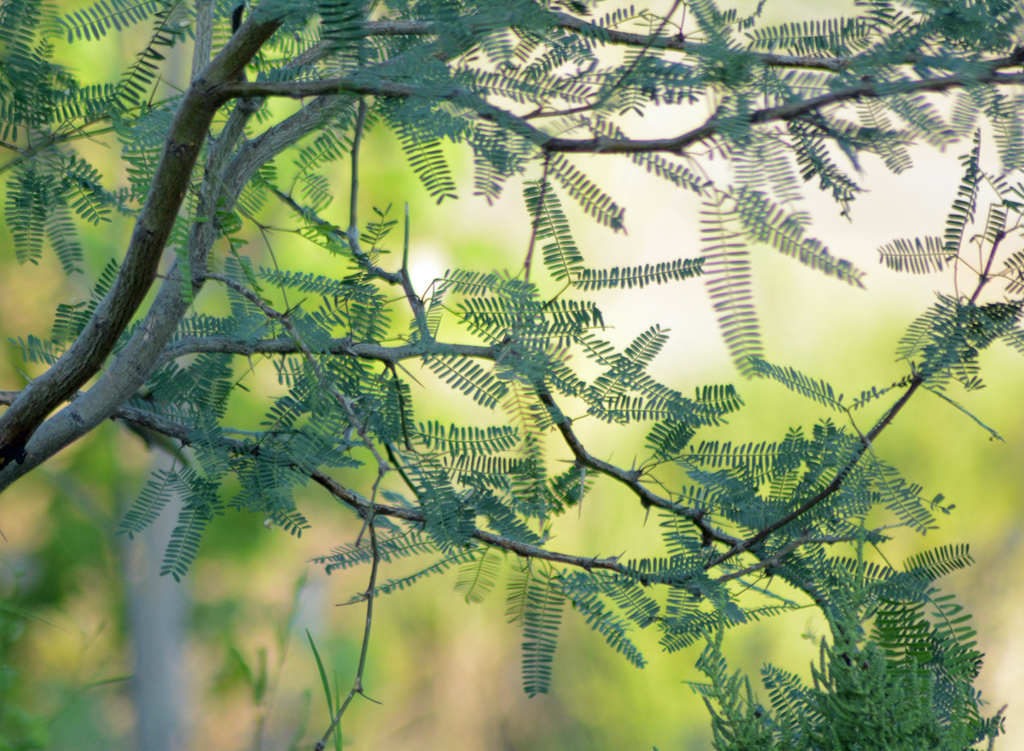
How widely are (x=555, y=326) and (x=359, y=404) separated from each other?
0.43 feet

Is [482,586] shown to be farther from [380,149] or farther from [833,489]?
[380,149]

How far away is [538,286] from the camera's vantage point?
1.29 ft

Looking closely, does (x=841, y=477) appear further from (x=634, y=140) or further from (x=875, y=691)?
(x=634, y=140)

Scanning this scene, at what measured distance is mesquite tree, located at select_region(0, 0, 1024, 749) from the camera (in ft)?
0.83

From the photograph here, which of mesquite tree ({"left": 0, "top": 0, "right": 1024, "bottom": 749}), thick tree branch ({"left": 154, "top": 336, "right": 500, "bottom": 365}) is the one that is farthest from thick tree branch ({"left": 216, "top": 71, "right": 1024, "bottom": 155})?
thick tree branch ({"left": 154, "top": 336, "right": 500, "bottom": 365})

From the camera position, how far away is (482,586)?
20.0 inches

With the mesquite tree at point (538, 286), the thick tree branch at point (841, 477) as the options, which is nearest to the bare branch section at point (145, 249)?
the mesquite tree at point (538, 286)

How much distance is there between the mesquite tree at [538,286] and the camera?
0.25 metres

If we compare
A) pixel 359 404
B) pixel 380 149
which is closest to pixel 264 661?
pixel 359 404

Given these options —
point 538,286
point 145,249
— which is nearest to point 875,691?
point 538,286

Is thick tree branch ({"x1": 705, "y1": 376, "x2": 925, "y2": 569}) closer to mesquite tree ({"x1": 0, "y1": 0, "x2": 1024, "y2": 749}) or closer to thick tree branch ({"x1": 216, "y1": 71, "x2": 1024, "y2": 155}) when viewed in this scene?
mesquite tree ({"x1": 0, "y1": 0, "x2": 1024, "y2": 749})

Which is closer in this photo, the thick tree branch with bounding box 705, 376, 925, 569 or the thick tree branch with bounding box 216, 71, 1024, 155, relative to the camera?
the thick tree branch with bounding box 216, 71, 1024, 155

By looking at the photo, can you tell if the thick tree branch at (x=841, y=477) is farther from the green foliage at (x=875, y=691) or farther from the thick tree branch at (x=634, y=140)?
the thick tree branch at (x=634, y=140)

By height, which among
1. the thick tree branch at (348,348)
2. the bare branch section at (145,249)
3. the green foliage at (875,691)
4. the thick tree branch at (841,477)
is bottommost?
the green foliage at (875,691)
